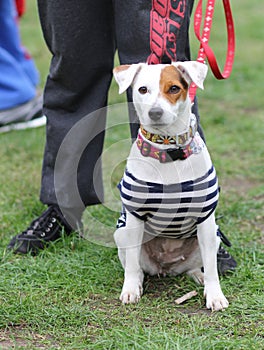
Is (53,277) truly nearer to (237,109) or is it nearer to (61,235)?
(61,235)

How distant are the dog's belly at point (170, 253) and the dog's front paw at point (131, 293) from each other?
165mm

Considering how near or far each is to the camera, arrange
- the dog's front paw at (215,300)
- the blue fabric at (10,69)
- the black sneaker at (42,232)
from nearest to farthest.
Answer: the dog's front paw at (215,300), the black sneaker at (42,232), the blue fabric at (10,69)

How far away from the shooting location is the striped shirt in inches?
99.1

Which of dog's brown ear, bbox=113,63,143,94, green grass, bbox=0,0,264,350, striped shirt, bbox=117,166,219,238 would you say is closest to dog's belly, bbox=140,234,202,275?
green grass, bbox=0,0,264,350

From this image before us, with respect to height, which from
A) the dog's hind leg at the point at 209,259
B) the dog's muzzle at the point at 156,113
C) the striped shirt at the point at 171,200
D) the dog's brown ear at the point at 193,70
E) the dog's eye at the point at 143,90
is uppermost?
the dog's brown ear at the point at 193,70

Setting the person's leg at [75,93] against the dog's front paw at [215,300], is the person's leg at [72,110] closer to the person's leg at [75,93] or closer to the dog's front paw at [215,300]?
the person's leg at [75,93]

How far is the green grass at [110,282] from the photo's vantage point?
2.38 metres

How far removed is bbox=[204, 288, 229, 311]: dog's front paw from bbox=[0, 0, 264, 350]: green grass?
1.4 inches

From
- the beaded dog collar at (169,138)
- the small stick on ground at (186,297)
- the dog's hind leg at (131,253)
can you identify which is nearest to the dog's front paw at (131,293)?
the dog's hind leg at (131,253)

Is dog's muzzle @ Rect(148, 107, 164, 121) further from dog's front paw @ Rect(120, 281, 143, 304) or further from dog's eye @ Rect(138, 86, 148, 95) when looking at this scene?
dog's front paw @ Rect(120, 281, 143, 304)

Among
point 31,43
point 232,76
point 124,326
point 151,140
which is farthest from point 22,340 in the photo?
point 31,43

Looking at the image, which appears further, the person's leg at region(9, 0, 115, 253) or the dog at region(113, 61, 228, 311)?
the person's leg at region(9, 0, 115, 253)

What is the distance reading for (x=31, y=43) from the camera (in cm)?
782

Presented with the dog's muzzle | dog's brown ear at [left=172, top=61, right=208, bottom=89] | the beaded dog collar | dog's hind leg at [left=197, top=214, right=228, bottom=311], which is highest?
dog's brown ear at [left=172, top=61, right=208, bottom=89]
